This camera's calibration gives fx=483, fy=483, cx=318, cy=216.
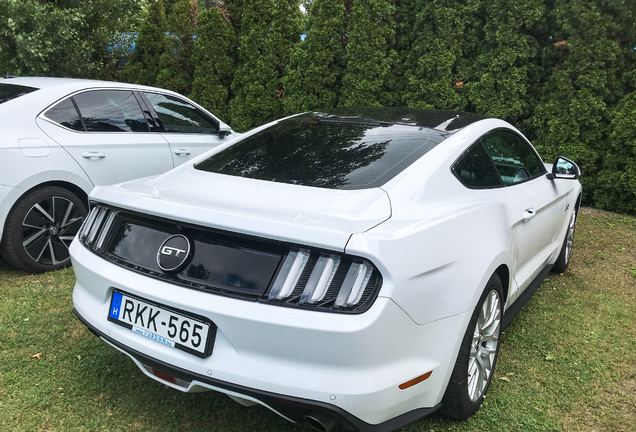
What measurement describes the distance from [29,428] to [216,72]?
23.7 feet

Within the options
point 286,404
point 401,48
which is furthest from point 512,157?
point 401,48

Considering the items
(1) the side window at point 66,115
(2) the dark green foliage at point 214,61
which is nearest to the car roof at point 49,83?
(1) the side window at point 66,115

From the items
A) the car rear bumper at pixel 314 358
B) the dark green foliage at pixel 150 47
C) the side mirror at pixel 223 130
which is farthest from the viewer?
the dark green foliage at pixel 150 47

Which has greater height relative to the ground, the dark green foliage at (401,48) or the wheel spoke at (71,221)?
the dark green foliage at (401,48)

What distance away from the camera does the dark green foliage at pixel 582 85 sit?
19.4 feet

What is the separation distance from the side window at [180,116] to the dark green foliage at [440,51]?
3.18 meters

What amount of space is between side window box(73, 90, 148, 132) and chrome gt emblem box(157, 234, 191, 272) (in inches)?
109

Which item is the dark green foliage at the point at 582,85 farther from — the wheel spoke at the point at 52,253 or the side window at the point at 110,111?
the wheel spoke at the point at 52,253

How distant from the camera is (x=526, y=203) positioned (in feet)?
9.53

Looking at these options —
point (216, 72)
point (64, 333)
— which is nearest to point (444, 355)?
point (64, 333)

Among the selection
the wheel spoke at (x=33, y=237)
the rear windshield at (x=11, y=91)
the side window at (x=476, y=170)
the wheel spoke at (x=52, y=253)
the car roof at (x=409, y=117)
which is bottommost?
the wheel spoke at (x=52, y=253)

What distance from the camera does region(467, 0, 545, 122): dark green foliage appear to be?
634 cm

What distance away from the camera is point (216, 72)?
8500 mm

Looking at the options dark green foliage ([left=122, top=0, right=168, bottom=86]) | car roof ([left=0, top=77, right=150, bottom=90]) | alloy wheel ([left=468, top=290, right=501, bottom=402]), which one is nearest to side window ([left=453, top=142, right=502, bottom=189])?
alloy wheel ([left=468, top=290, right=501, bottom=402])
